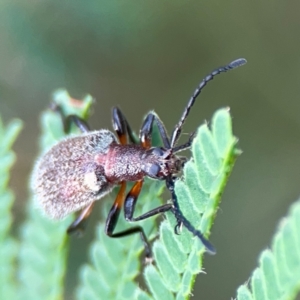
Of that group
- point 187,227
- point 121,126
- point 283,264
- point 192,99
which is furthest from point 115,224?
point 283,264

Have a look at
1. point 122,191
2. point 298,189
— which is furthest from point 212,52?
point 122,191

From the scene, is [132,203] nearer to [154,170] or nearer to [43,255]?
[154,170]

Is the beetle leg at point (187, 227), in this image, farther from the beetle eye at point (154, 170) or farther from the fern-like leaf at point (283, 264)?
the beetle eye at point (154, 170)

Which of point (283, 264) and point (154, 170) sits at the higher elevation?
point (154, 170)

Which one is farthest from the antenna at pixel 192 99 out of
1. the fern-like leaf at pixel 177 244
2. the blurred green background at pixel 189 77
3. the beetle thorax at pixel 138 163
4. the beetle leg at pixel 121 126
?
the blurred green background at pixel 189 77

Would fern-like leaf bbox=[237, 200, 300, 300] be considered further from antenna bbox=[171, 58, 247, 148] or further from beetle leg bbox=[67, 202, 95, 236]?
beetle leg bbox=[67, 202, 95, 236]

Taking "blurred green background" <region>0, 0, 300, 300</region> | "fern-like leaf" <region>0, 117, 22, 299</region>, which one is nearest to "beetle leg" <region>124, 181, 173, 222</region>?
"fern-like leaf" <region>0, 117, 22, 299</region>
